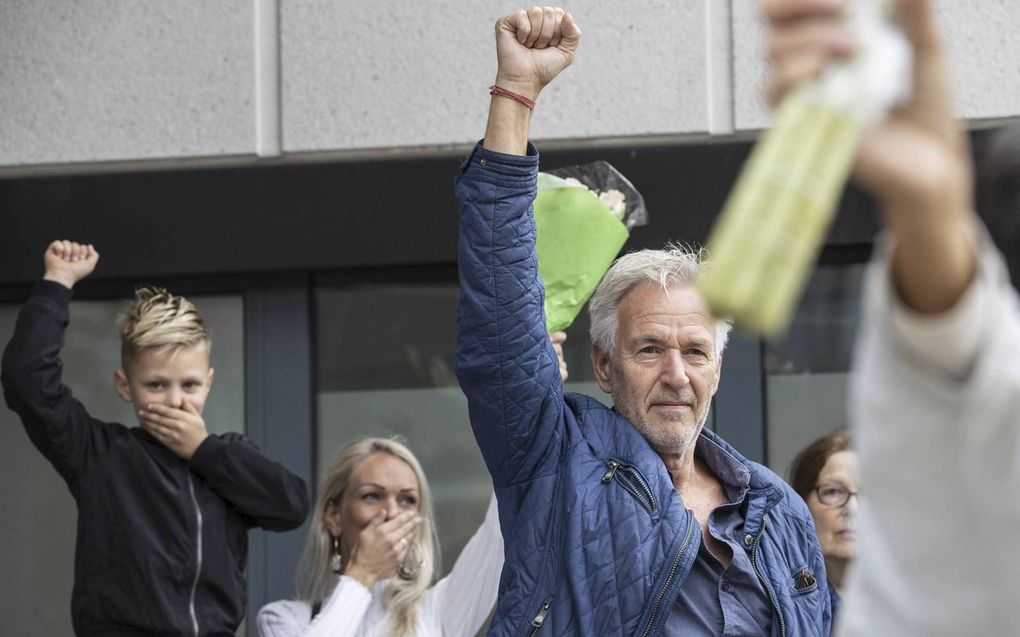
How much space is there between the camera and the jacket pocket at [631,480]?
2.97 m

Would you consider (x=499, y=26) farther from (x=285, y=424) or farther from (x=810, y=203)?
(x=285, y=424)

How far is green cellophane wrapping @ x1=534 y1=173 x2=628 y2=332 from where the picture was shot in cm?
368

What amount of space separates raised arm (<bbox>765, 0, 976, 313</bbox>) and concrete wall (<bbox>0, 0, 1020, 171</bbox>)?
3298mm

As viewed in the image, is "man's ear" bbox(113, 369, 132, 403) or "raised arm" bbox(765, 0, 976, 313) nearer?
"raised arm" bbox(765, 0, 976, 313)

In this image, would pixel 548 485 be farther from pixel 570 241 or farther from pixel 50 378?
pixel 50 378

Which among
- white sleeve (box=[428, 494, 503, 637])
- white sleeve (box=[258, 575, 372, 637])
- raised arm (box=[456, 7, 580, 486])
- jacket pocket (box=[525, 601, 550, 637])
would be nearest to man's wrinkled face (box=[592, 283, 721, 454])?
raised arm (box=[456, 7, 580, 486])

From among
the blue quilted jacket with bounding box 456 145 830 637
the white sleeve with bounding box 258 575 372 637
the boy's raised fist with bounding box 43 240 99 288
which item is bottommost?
the white sleeve with bounding box 258 575 372 637

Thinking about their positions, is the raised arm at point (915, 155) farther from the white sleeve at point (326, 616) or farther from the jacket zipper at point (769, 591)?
the white sleeve at point (326, 616)

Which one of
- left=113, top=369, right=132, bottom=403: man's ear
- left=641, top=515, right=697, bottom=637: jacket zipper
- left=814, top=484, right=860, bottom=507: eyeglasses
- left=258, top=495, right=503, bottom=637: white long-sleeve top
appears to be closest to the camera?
left=641, top=515, right=697, bottom=637: jacket zipper

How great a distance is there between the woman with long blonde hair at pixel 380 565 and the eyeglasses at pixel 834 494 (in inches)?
34.3

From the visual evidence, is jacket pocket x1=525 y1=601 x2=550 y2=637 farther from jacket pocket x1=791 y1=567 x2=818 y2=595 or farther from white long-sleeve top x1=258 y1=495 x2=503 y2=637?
white long-sleeve top x1=258 y1=495 x2=503 y2=637

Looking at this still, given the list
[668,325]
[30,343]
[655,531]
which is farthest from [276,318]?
[655,531]

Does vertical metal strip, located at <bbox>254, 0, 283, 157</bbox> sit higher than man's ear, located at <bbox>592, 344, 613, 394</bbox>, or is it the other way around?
vertical metal strip, located at <bbox>254, 0, 283, 157</bbox>

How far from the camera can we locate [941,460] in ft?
4.24
